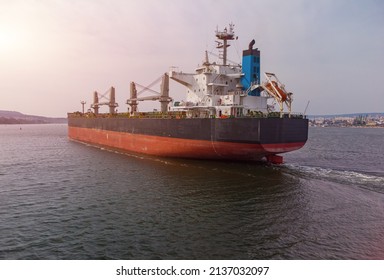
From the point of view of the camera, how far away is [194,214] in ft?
41.7

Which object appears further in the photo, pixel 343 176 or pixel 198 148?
pixel 198 148

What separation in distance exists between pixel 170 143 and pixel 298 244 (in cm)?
1861

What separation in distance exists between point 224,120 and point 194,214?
36.5 ft

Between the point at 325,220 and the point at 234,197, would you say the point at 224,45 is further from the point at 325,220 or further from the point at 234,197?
the point at 325,220

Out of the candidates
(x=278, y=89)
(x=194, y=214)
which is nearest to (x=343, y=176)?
(x=278, y=89)

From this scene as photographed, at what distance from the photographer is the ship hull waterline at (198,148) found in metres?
22.0

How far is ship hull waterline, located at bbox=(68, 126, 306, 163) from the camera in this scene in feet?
72.2

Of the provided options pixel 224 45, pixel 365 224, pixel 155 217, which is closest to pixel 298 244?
pixel 365 224

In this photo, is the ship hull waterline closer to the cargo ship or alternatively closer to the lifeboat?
the cargo ship

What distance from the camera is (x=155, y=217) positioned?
40.4 ft

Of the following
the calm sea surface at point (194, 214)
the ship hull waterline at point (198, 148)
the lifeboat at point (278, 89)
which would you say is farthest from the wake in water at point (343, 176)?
the lifeboat at point (278, 89)

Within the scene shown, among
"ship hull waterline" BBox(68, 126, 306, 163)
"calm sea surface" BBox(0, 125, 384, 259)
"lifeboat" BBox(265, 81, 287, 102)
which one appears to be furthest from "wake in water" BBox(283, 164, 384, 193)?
"lifeboat" BBox(265, 81, 287, 102)

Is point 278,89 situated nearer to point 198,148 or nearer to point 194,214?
point 198,148

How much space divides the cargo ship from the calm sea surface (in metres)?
2.23
